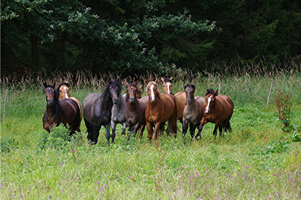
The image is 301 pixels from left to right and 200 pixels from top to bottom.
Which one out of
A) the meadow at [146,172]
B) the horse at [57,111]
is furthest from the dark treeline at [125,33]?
the meadow at [146,172]

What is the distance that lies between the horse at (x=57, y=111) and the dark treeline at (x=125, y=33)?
805 centimetres

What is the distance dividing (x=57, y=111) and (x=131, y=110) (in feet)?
6.71

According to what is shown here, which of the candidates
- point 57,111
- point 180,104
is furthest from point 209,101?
point 57,111

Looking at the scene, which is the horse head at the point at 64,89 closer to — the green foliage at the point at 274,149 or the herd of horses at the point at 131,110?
the herd of horses at the point at 131,110

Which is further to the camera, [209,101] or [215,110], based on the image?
[215,110]

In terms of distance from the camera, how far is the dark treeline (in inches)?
757

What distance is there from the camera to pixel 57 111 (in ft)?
32.0

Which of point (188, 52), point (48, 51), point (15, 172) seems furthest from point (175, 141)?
point (48, 51)

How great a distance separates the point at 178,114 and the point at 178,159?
15.7 feet

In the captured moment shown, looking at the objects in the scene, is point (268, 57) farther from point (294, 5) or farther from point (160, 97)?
point (160, 97)

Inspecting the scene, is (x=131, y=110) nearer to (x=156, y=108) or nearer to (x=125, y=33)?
(x=156, y=108)

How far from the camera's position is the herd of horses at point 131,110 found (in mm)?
9719

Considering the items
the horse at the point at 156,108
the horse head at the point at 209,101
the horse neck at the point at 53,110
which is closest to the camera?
the horse neck at the point at 53,110

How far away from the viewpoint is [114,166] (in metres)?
6.88
